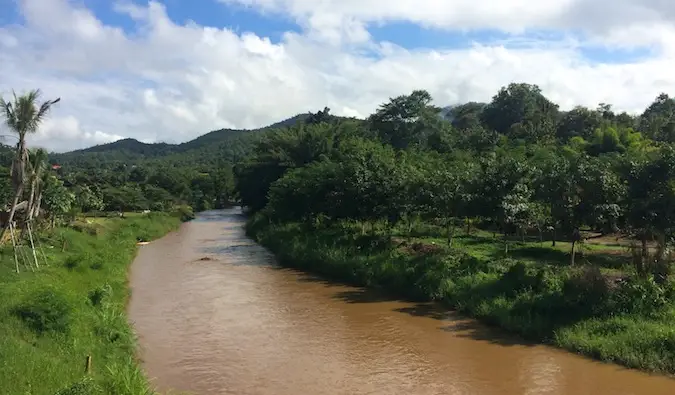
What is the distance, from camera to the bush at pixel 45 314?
13.3 meters

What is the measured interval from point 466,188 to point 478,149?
27.0 metres

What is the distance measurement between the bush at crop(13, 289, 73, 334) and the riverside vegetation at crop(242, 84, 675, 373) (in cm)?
1203

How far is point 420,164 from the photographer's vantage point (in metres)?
32.4

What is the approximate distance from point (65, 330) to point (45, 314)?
1.94ft

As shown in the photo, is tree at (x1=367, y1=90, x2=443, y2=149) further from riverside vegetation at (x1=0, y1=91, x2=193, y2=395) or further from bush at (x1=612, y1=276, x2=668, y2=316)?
bush at (x1=612, y1=276, x2=668, y2=316)

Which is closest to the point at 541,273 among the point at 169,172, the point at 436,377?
the point at 436,377

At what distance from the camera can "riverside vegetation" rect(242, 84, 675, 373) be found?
636 inches

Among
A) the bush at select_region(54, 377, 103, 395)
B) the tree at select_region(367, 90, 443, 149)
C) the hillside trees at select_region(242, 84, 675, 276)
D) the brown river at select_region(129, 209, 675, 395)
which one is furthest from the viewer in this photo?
the tree at select_region(367, 90, 443, 149)

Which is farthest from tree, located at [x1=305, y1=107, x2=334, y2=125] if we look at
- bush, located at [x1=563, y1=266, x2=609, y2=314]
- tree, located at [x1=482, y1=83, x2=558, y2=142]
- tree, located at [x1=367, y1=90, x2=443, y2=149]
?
bush, located at [x1=563, y1=266, x2=609, y2=314]

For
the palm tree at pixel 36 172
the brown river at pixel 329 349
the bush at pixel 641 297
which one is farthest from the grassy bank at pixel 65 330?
the bush at pixel 641 297

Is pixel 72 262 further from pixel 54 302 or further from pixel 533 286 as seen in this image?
pixel 533 286

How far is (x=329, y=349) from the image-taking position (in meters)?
16.4

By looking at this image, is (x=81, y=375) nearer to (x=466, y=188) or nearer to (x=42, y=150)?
(x=42, y=150)

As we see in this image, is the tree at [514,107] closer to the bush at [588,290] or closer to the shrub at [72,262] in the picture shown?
the bush at [588,290]
